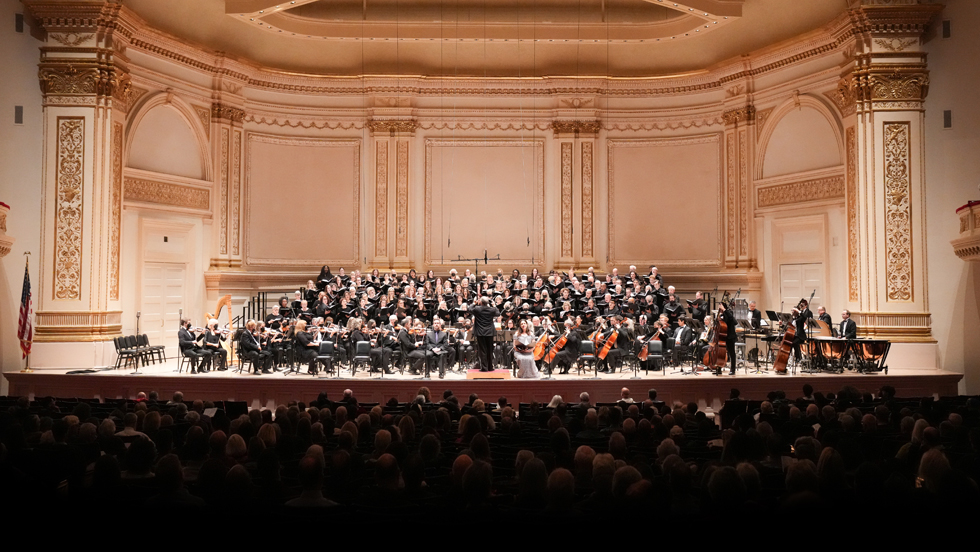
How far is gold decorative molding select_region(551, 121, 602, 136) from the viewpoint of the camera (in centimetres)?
1756

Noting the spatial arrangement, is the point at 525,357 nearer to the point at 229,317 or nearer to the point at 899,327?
the point at 899,327

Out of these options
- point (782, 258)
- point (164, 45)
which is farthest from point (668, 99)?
point (164, 45)

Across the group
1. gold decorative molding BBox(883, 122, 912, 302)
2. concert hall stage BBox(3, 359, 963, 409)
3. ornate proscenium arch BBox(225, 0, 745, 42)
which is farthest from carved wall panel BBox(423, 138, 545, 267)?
gold decorative molding BBox(883, 122, 912, 302)

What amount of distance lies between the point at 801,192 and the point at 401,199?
355 inches

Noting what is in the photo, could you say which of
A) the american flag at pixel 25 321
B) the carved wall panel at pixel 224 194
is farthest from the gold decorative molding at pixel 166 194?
the american flag at pixel 25 321

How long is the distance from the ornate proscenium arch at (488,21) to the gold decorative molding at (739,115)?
196cm

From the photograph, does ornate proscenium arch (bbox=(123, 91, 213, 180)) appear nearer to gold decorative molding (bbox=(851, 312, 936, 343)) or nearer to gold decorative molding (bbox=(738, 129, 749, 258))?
gold decorative molding (bbox=(738, 129, 749, 258))

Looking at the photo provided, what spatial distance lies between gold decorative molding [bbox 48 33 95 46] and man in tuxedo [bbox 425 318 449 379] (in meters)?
7.77

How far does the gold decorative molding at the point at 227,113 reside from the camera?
16.0m

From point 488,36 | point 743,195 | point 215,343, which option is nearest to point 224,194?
point 215,343

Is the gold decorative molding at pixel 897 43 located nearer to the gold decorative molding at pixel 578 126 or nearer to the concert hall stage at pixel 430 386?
the concert hall stage at pixel 430 386

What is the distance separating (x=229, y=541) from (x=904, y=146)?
1293 centimetres

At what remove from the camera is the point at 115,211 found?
13047mm

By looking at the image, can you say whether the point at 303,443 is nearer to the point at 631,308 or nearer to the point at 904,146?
the point at 631,308
